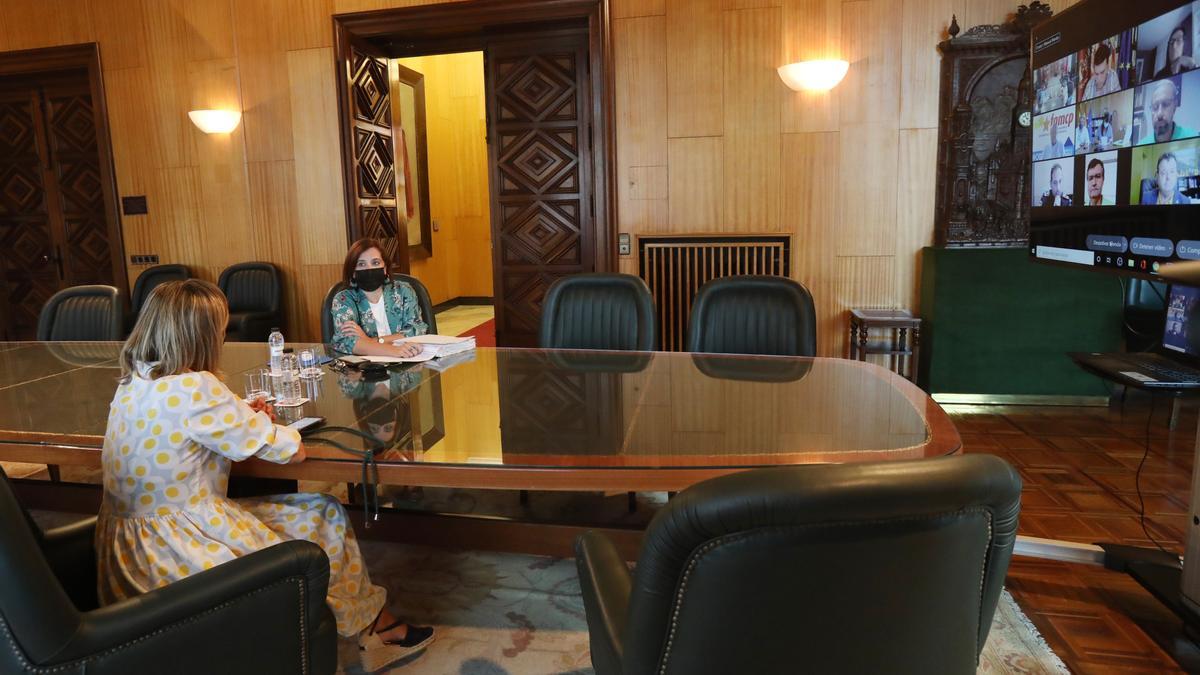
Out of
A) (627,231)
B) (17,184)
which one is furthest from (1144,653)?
(17,184)

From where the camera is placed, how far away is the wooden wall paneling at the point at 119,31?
5.31 metres

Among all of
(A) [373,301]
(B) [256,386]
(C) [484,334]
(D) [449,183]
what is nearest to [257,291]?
(C) [484,334]

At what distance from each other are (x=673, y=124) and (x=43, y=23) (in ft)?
15.8

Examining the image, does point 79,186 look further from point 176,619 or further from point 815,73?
point 176,619

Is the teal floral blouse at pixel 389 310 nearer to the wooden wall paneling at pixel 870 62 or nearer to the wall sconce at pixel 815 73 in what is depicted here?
the wall sconce at pixel 815 73

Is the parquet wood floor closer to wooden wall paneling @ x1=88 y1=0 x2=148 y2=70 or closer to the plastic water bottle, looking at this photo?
the plastic water bottle

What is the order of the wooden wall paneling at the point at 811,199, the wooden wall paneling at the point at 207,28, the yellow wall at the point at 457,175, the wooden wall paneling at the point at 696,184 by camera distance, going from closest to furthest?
the wooden wall paneling at the point at 811,199
the wooden wall paneling at the point at 696,184
the wooden wall paneling at the point at 207,28
the yellow wall at the point at 457,175

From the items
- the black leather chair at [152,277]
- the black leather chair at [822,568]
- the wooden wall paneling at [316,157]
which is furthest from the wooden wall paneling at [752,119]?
the black leather chair at [152,277]

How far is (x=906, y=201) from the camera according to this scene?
174 inches

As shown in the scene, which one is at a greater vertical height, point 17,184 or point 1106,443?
point 17,184

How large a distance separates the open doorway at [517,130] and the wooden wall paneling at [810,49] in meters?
1.10

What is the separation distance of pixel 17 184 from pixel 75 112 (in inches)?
32.5

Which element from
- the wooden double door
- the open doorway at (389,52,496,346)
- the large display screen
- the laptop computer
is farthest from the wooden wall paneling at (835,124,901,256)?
the wooden double door

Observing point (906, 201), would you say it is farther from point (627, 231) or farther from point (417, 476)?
point (417, 476)
